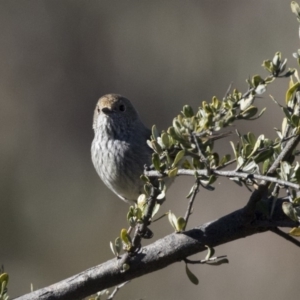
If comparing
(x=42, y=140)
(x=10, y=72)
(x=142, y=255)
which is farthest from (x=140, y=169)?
(x=10, y=72)

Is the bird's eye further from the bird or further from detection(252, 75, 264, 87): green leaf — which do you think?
detection(252, 75, 264, 87): green leaf

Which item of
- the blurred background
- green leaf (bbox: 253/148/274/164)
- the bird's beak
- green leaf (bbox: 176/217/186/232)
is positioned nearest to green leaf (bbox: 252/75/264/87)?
green leaf (bbox: 253/148/274/164)

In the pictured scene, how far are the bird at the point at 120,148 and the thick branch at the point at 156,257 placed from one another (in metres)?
1.48

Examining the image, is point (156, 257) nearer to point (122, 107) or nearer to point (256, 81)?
point (256, 81)

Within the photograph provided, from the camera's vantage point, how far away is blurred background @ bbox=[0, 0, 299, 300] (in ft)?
24.1

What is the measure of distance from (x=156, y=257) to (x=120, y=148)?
179 centimetres

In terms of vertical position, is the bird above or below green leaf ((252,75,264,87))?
below

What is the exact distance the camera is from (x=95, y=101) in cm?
989

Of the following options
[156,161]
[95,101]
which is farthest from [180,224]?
[95,101]

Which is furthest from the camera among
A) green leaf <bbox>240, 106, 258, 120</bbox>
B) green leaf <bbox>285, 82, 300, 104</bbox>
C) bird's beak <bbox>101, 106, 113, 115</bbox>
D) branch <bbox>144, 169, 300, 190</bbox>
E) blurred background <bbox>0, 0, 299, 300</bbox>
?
blurred background <bbox>0, 0, 299, 300</bbox>

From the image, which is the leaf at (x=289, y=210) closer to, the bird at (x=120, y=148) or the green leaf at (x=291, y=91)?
the green leaf at (x=291, y=91)

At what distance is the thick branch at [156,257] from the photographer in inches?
71.1

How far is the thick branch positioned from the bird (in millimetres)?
1477

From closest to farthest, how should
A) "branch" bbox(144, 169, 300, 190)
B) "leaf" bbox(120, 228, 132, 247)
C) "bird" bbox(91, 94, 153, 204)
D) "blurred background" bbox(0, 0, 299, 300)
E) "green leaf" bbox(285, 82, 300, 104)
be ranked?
"branch" bbox(144, 169, 300, 190) < "green leaf" bbox(285, 82, 300, 104) < "leaf" bbox(120, 228, 132, 247) < "bird" bbox(91, 94, 153, 204) < "blurred background" bbox(0, 0, 299, 300)
